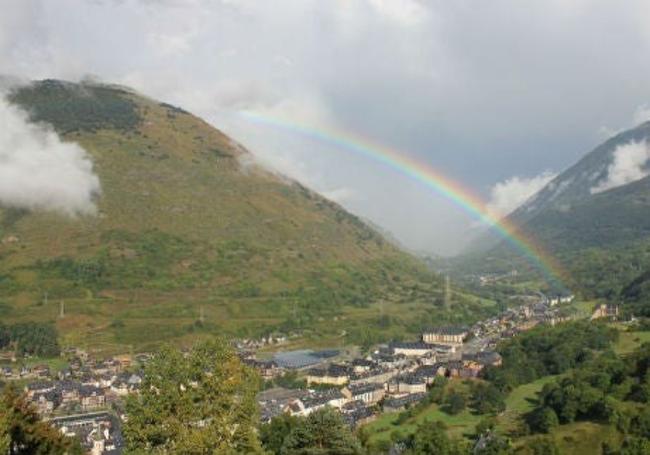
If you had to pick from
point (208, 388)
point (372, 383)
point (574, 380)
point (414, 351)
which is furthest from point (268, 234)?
point (208, 388)

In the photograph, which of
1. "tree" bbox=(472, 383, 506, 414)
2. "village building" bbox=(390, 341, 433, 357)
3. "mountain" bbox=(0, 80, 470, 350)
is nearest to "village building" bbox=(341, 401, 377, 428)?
"tree" bbox=(472, 383, 506, 414)

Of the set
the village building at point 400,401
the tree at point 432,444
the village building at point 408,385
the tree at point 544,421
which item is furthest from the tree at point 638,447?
the village building at point 408,385

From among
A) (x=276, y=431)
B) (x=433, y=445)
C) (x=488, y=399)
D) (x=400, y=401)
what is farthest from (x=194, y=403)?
(x=400, y=401)

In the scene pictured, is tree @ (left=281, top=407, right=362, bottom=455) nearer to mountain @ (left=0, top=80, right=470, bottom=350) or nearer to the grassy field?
the grassy field

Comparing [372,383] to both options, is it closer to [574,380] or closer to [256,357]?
[256,357]

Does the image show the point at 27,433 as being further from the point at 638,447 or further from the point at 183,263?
the point at 183,263
